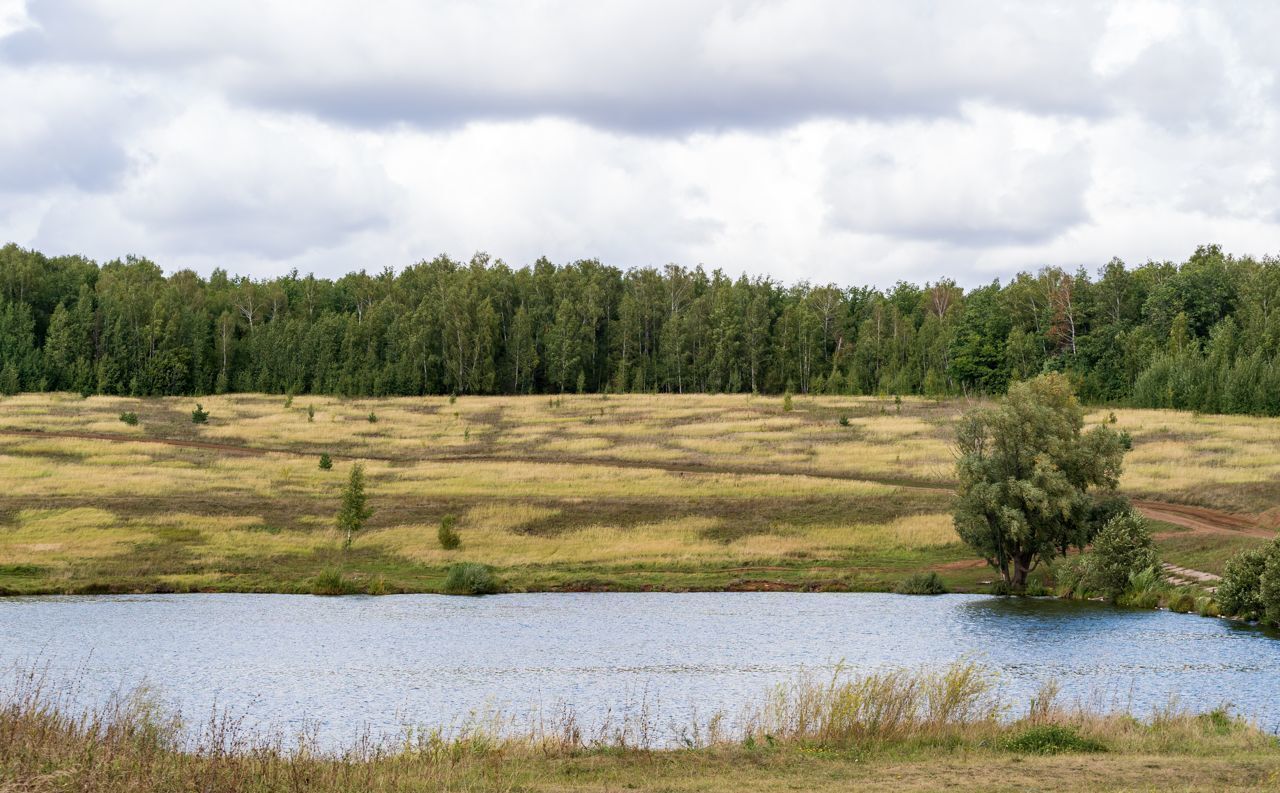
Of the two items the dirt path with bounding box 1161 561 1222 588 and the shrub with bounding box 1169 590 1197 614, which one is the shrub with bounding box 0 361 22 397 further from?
the shrub with bounding box 1169 590 1197 614

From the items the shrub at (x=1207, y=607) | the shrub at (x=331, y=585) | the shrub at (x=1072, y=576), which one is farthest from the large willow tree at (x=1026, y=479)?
the shrub at (x=331, y=585)

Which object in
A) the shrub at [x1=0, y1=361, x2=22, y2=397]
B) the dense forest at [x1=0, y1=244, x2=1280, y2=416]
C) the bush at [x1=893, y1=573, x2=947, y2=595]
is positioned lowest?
the bush at [x1=893, y1=573, x2=947, y2=595]

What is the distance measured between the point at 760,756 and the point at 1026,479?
3980 centimetres

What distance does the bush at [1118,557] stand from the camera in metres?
57.7

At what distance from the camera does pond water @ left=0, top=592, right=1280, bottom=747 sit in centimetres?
3484

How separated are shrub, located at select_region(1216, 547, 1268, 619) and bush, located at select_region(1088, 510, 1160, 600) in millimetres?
6031

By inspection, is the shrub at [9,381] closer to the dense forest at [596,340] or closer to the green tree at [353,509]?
the dense forest at [596,340]

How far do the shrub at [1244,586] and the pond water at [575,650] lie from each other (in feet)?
4.56

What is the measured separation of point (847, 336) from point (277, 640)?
158 meters

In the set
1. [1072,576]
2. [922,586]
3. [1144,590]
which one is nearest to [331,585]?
[922,586]

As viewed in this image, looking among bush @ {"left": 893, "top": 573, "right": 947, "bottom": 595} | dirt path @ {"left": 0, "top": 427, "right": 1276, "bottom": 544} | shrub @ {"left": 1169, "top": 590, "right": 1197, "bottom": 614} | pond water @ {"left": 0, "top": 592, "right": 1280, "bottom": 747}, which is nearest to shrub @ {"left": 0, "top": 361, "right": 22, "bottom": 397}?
dirt path @ {"left": 0, "top": 427, "right": 1276, "bottom": 544}

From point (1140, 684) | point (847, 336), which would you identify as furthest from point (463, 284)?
point (1140, 684)

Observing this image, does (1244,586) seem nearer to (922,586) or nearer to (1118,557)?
(1118,557)

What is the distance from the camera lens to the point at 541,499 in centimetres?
8238
